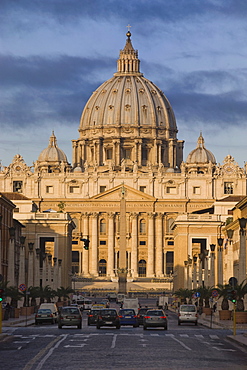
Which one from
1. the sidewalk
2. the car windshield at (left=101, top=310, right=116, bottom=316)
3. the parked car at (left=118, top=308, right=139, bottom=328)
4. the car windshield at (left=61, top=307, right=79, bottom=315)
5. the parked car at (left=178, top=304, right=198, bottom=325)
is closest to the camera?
the sidewalk

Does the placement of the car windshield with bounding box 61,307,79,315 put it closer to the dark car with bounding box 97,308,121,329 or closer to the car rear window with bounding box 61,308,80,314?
the car rear window with bounding box 61,308,80,314

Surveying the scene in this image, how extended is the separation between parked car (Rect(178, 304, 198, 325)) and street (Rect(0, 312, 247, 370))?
50.3 ft

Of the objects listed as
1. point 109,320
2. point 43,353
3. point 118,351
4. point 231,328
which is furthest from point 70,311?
point 43,353

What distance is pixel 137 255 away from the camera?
198750 millimetres

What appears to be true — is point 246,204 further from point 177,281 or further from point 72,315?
point 177,281

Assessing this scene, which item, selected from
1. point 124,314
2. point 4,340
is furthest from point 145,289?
point 4,340

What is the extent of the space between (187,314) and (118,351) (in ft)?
98.0

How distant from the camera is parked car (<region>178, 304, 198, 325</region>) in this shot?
70.9m

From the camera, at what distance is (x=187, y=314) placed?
71.0 m

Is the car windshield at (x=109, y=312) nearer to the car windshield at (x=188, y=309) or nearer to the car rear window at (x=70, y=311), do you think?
the car rear window at (x=70, y=311)

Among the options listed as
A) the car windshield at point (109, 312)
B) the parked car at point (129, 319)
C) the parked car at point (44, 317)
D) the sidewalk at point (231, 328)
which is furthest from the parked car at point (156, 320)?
the parked car at point (44, 317)

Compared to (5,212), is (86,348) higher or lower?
lower

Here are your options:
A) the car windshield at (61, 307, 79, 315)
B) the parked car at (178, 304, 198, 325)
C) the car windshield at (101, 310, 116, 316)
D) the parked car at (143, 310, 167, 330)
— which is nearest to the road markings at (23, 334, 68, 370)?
the parked car at (143, 310, 167, 330)

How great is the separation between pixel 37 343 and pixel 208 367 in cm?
1312
